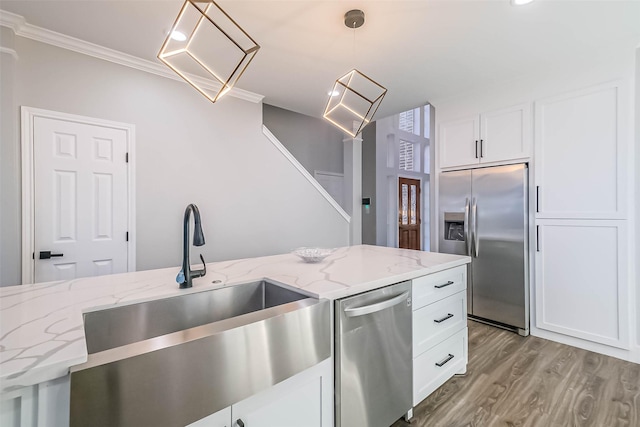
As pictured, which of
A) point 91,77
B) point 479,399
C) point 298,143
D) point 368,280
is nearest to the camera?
point 368,280

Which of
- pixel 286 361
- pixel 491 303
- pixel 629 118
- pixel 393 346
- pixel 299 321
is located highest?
pixel 629 118

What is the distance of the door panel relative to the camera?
3.02m

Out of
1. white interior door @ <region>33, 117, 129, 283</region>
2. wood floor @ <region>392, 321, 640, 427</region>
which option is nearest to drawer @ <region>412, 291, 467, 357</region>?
wood floor @ <region>392, 321, 640, 427</region>

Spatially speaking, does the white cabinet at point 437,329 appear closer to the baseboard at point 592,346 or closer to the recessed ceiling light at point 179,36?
Result: the baseboard at point 592,346

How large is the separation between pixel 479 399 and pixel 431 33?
2.72 m

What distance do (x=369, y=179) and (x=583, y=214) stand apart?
3891 mm

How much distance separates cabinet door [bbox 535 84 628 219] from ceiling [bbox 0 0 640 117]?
0.42 m

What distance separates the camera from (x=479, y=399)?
76.0 inches

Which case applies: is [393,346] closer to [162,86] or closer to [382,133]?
[162,86]

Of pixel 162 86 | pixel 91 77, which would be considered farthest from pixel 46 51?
pixel 162 86

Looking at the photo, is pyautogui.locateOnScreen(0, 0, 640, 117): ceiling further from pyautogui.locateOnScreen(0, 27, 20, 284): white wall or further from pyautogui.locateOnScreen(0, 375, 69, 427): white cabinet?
pyautogui.locateOnScreen(0, 375, 69, 427): white cabinet

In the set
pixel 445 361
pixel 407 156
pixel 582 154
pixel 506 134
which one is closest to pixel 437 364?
pixel 445 361

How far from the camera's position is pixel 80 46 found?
8.23 ft

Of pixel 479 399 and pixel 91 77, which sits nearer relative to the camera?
pixel 479 399
